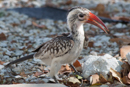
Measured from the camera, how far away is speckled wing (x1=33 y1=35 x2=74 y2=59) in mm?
2854

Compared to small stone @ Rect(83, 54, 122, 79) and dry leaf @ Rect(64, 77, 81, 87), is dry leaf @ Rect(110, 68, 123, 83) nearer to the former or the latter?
small stone @ Rect(83, 54, 122, 79)

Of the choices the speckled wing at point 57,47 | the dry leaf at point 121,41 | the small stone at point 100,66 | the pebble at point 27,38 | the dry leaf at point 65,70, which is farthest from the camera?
the dry leaf at point 121,41

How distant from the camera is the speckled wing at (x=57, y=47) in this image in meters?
2.85

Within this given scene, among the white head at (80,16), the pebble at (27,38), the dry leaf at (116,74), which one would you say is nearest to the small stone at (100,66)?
the dry leaf at (116,74)

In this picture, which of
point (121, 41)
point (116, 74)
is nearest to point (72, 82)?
point (116, 74)

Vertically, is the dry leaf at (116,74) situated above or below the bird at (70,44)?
below

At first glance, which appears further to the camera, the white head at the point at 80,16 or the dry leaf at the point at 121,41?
the dry leaf at the point at 121,41

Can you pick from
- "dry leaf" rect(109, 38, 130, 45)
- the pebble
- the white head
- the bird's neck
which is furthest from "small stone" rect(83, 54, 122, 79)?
"dry leaf" rect(109, 38, 130, 45)

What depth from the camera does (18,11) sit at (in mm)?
5961

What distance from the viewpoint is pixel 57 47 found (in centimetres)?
292

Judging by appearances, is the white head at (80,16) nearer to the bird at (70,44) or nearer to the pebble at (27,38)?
the bird at (70,44)

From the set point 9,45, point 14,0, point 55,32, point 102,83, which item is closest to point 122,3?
point 55,32

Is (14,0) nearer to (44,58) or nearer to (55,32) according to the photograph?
(55,32)

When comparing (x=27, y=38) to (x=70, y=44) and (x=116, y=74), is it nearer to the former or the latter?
(x=70, y=44)
